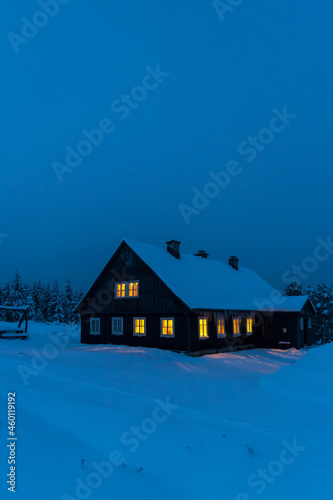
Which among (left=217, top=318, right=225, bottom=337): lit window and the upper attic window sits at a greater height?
the upper attic window

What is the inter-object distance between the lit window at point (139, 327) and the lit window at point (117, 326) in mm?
1424

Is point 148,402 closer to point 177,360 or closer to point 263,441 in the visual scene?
point 263,441

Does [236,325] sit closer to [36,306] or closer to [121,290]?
[121,290]

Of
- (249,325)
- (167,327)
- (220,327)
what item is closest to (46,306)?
(249,325)

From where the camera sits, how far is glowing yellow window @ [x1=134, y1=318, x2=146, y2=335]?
25.2 meters

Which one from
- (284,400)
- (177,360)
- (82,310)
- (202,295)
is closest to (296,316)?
(202,295)

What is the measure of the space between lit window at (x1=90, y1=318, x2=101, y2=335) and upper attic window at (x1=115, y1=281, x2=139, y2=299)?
3.02 m

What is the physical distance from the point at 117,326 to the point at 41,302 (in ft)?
171

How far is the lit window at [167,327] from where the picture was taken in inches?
932

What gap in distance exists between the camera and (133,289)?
2595cm

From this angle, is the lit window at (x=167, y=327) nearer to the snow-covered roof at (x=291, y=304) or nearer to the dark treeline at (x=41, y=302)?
the snow-covered roof at (x=291, y=304)

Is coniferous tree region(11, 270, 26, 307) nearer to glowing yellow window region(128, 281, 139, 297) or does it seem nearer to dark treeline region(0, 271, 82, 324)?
dark treeline region(0, 271, 82, 324)

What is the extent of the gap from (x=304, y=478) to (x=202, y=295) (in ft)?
59.5

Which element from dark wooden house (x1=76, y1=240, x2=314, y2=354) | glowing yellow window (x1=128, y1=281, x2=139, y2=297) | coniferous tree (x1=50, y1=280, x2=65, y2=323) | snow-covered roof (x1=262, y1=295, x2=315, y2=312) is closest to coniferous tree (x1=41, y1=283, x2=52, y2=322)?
coniferous tree (x1=50, y1=280, x2=65, y2=323)
